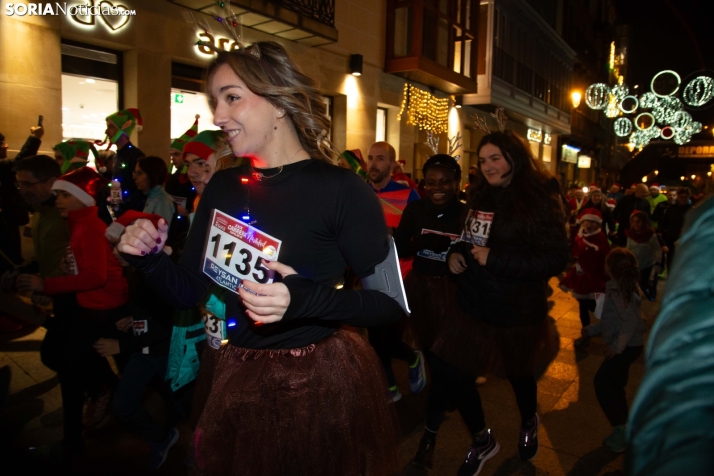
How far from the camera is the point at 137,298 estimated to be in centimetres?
Answer: 320

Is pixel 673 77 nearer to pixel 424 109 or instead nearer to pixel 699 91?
pixel 699 91

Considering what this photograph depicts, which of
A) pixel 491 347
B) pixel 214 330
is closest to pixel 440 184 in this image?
pixel 491 347

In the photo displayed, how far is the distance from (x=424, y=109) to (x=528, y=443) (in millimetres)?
13626

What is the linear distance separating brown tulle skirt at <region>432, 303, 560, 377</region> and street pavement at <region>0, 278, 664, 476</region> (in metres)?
0.74

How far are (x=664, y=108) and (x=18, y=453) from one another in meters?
16.6

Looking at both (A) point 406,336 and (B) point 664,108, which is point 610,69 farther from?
(A) point 406,336

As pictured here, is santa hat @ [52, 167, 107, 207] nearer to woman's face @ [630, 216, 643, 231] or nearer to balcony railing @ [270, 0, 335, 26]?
woman's face @ [630, 216, 643, 231]

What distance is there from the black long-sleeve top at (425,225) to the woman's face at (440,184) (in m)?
0.08

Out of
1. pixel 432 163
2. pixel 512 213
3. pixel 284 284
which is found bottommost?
pixel 284 284

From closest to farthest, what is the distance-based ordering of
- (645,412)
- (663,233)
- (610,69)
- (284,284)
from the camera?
(645,412) < (284,284) < (663,233) < (610,69)

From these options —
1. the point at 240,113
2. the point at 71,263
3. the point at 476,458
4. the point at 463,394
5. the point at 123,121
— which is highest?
the point at 123,121

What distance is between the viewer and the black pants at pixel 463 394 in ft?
9.61

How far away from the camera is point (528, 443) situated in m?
3.17

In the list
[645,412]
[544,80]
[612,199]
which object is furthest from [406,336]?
[544,80]
